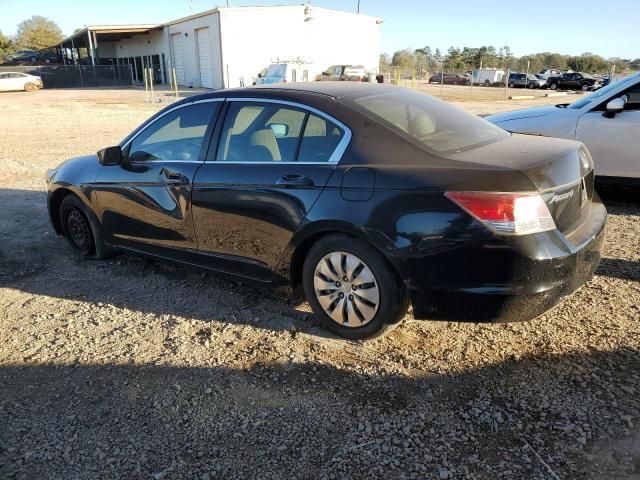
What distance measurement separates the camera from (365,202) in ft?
10.4

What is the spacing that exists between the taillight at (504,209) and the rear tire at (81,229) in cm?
350

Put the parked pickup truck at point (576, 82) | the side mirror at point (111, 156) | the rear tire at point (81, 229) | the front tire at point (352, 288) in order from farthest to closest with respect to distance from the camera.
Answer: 1. the parked pickup truck at point (576, 82)
2. the rear tire at point (81, 229)
3. the side mirror at point (111, 156)
4. the front tire at point (352, 288)

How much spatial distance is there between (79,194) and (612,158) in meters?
5.81

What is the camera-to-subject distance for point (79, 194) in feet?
16.5

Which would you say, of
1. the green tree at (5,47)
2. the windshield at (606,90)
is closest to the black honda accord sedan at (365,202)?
the windshield at (606,90)

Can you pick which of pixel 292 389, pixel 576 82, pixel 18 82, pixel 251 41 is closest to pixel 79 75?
pixel 18 82

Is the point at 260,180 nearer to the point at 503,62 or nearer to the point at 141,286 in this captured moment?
the point at 141,286

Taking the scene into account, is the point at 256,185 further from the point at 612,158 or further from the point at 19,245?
the point at 612,158

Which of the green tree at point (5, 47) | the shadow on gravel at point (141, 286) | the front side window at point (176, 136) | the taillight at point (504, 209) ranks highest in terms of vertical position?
the green tree at point (5, 47)

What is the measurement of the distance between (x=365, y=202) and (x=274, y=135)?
99 cm

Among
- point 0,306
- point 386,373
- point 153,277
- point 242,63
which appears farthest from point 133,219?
point 242,63

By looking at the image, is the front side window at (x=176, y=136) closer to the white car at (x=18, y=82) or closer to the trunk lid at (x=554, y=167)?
the trunk lid at (x=554, y=167)

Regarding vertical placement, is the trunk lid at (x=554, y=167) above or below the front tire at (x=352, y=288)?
above

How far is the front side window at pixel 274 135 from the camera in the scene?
138 inches
